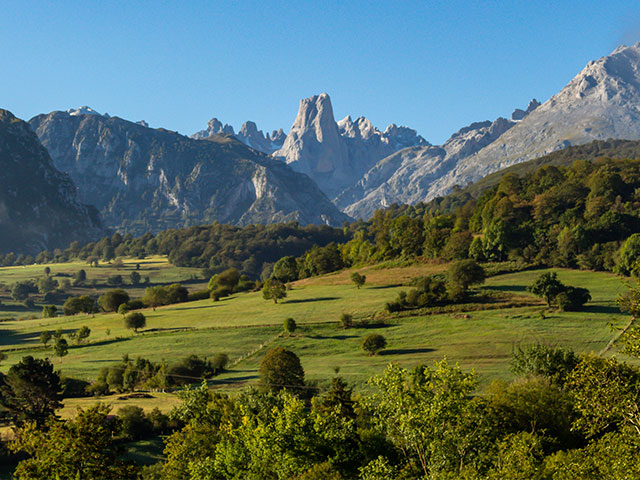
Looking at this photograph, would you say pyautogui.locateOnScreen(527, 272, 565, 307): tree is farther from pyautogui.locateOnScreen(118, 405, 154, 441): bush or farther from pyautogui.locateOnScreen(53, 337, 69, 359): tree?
pyautogui.locateOnScreen(53, 337, 69, 359): tree

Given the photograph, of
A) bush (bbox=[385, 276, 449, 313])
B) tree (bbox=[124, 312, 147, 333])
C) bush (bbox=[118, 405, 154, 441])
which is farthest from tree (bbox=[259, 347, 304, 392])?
tree (bbox=[124, 312, 147, 333])

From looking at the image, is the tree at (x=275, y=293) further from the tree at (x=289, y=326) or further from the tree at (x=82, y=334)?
the tree at (x=82, y=334)

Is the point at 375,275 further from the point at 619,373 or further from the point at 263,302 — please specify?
the point at 619,373

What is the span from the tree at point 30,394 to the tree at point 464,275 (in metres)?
73.1

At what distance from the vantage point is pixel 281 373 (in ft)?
204

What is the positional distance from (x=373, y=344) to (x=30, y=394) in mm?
45225

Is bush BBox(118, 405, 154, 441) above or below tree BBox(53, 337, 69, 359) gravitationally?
below

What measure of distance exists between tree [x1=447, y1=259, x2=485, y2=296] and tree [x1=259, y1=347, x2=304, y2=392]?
48808 millimetres

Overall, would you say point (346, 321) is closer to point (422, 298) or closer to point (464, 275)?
point (422, 298)

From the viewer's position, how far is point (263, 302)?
123750 millimetres

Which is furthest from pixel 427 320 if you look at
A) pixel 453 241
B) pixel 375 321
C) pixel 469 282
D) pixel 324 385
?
pixel 453 241

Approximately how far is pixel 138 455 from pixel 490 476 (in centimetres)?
3588

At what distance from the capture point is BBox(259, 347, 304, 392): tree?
6125 cm

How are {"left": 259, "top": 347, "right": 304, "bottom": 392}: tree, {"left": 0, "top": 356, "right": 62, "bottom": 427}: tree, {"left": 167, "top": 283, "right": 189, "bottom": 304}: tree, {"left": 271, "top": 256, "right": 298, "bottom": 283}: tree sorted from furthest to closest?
{"left": 271, "top": 256, "right": 298, "bottom": 283}: tree, {"left": 167, "top": 283, "right": 189, "bottom": 304}: tree, {"left": 259, "top": 347, "right": 304, "bottom": 392}: tree, {"left": 0, "top": 356, "right": 62, "bottom": 427}: tree
